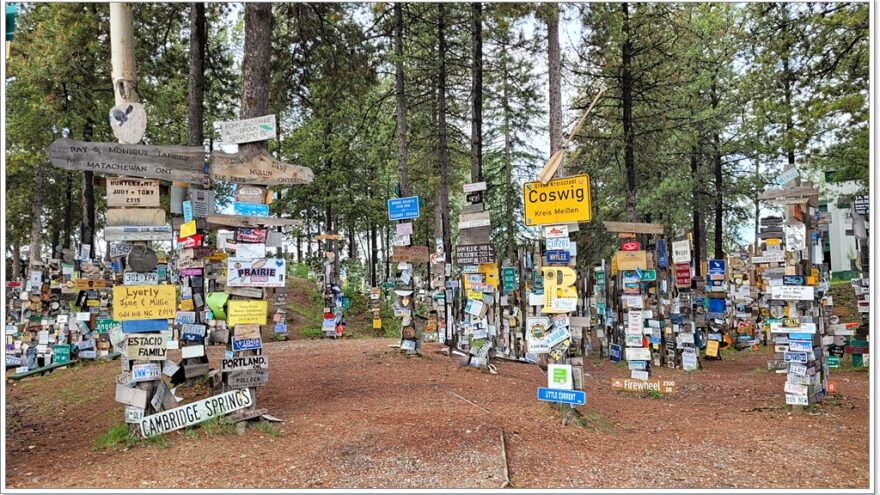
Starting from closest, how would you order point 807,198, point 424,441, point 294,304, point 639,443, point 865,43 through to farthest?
point 424,441 < point 639,443 < point 807,198 < point 865,43 < point 294,304

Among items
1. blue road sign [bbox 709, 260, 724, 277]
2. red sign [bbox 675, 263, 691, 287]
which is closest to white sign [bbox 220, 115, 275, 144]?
red sign [bbox 675, 263, 691, 287]

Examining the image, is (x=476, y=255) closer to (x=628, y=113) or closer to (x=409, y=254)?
(x=409, y=254)

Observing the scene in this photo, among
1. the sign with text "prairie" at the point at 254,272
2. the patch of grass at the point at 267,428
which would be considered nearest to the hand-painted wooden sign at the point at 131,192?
the sign with text "prairie" at the point at 254,272

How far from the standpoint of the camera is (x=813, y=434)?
7.03 metres

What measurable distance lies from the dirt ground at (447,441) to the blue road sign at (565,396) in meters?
0.29

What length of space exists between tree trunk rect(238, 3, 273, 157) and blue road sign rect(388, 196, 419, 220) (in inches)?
143

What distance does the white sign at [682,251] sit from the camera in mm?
12180

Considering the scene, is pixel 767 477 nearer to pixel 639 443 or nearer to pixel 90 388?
pixel 639 443

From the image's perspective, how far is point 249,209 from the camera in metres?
6.84

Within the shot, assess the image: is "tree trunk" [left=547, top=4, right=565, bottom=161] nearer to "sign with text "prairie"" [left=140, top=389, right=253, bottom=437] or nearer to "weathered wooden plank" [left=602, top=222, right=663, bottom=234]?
"weathered wooden plank" [left=602, top=222, right=663, bottom=234]

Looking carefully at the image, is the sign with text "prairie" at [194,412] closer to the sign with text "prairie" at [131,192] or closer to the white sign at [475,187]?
the sign with text "prairie" at [131,192]

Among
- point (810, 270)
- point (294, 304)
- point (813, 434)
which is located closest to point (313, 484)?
point (813, 434)

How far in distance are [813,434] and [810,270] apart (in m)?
2.82

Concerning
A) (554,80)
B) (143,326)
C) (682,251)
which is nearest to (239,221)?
(143,326)
